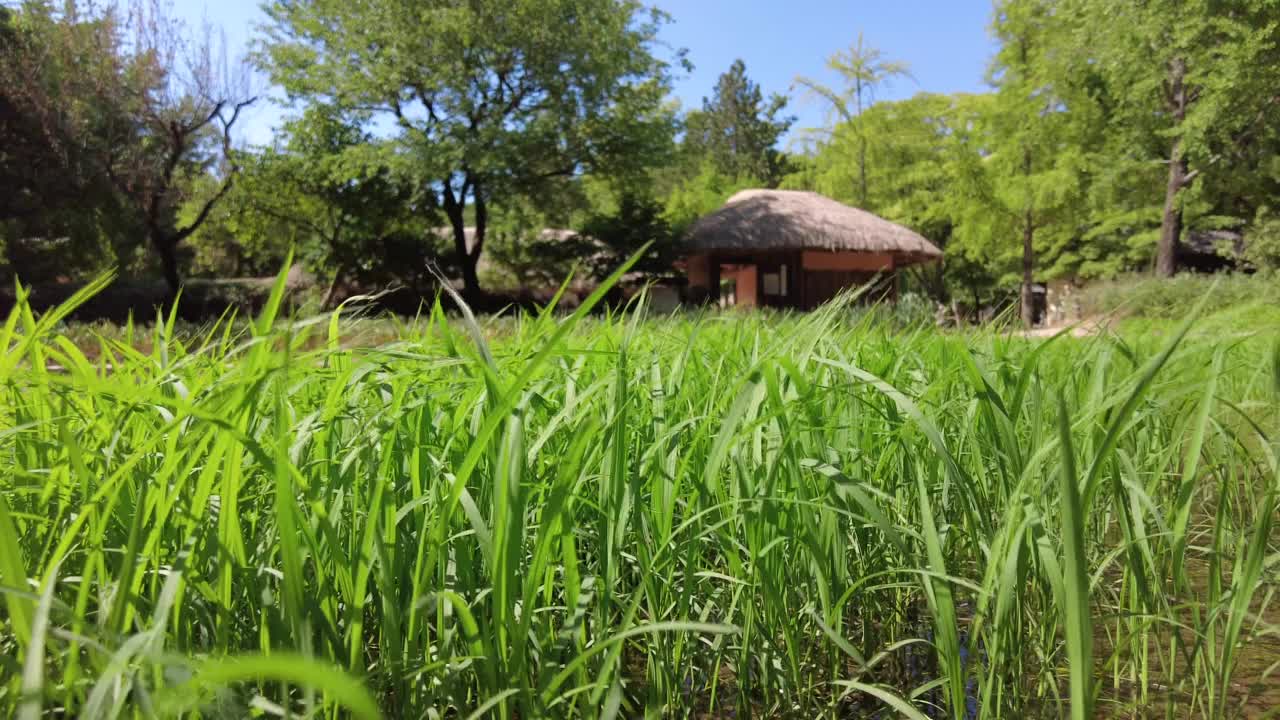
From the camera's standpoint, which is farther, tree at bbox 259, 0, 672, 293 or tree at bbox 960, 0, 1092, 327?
tree at bbox 960, 0, 1092, 327

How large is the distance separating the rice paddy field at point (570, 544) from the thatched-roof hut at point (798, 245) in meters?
13.4

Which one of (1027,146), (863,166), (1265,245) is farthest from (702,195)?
(1265,245)

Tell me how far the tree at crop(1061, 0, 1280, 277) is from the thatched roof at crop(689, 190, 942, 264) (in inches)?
198


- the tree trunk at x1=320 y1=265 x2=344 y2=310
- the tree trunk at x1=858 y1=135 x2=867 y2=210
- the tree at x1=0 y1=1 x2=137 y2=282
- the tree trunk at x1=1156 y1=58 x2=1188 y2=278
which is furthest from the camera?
the tree trunk at x1=858 y1=135 x2=867 y2=210

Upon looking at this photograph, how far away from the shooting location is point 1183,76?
1483 cm

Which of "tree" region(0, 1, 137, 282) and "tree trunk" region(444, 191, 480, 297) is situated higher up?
"tree" region(0, 1, 137, 282)

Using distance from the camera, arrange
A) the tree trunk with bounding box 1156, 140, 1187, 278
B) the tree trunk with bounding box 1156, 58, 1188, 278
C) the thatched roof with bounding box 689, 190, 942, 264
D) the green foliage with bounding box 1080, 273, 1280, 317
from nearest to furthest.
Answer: the green foliage with bounding box 1080, 273, 1280, 317
the tree trunk with bounding box 1156, 58, 1188, 278
the tree trunk with bounding box 1156, 140, 1187, 278
the thatched roof with bounding box 689, 190, 942, 264

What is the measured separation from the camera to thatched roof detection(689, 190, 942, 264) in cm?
1545

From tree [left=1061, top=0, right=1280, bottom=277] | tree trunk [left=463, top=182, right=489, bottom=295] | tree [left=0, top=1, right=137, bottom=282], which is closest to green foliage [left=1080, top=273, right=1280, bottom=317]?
tree [left=1061, top=0, right=1280, bottom=277]

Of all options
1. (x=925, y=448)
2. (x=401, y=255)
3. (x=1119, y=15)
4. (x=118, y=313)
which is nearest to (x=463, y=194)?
(x=401, y=255)

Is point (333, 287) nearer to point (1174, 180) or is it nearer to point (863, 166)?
point (863, 166)

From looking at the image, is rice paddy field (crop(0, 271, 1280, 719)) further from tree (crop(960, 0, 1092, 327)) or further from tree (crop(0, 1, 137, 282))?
tree (crop(960, 0, 1092, 327))

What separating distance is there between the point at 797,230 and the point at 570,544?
15.4m

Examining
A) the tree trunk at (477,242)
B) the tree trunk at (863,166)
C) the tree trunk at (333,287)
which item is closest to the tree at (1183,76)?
the tree trunk at (863,166)
